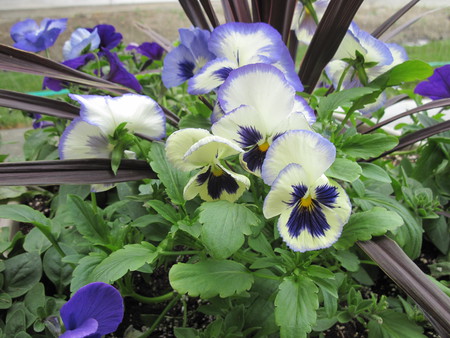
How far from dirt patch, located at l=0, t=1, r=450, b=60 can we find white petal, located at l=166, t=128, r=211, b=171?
102 inches

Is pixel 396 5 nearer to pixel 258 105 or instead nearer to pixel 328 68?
pixel 328 68

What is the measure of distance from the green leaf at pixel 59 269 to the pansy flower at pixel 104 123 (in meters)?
0.17

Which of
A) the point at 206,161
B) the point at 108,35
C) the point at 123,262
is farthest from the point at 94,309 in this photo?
the point at 108,35

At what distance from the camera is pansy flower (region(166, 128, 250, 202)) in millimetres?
501

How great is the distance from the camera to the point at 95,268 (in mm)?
563

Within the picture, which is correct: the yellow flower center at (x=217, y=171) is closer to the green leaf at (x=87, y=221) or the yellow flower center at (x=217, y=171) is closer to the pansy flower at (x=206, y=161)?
the pansy flower at (x=206, y=161)

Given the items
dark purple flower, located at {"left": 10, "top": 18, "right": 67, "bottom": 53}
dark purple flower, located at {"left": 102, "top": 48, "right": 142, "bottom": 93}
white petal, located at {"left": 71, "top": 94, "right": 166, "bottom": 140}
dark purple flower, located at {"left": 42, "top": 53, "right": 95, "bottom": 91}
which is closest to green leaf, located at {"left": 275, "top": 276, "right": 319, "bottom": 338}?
white petal, located at {"left": 71, "top": 94, "right": 166, "bottom": 140}

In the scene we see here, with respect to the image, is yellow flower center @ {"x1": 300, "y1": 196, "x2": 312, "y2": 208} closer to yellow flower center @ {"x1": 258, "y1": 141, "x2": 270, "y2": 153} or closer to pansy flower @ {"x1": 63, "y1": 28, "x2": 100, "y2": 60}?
yellow flower center @ {"x1": 258, "y1": 141, "x2": 270, "y2": 153}

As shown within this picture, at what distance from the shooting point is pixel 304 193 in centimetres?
50

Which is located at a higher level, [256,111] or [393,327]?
[256,111]

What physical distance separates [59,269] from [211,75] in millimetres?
387

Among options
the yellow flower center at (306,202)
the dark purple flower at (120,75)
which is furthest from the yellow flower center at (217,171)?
the dark purple flower at (120,75)

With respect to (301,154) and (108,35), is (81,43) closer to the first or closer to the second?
(108,35)

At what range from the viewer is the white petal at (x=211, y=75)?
0.61 m
